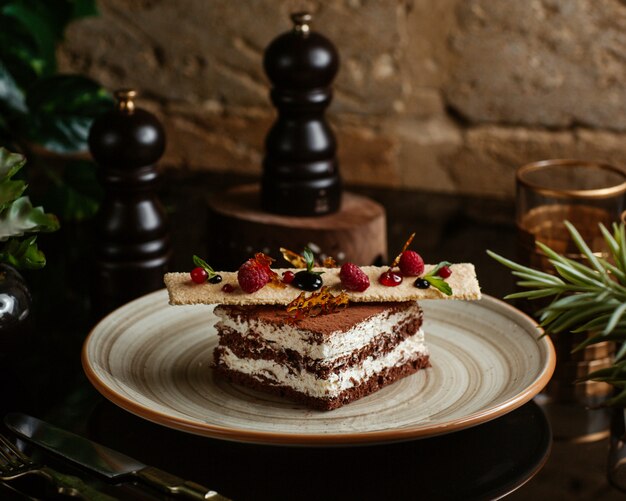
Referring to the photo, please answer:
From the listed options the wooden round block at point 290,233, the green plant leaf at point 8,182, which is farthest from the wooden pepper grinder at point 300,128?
the green plant leaf at point 8,182

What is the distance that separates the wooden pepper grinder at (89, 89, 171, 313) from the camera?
143cm

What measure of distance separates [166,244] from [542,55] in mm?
837

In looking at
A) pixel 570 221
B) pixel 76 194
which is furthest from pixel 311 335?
pixel 76 194

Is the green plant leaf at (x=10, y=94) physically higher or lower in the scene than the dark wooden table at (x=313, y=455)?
higher

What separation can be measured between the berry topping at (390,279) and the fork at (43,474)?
41cm

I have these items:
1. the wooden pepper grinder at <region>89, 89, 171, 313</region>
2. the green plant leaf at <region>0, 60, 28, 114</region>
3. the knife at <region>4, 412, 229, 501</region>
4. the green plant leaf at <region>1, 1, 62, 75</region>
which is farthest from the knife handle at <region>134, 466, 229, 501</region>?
the green plant leaf at <region>1, 1, 62, 75</region>

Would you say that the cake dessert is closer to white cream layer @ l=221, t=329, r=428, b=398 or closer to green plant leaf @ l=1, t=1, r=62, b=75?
white cream layer @ l=221, t=329, r=428, b=398

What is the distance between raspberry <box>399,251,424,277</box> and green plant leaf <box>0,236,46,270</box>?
429 mm

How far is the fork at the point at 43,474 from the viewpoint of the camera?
0.96 metres

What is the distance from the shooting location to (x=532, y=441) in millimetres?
1086

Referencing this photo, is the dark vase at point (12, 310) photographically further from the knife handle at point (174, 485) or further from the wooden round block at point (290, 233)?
the wooden round block at point (290, 233)

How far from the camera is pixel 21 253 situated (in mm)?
1198

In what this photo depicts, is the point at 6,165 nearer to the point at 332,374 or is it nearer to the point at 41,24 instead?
the point at 332,374

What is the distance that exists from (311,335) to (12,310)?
36 centimetres
